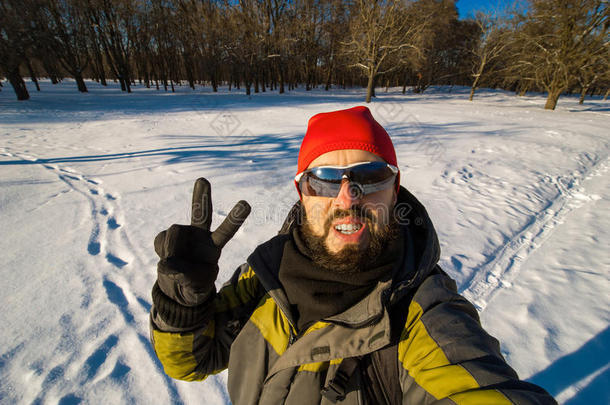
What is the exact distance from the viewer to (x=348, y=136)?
1.34 m

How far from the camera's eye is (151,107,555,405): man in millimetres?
864

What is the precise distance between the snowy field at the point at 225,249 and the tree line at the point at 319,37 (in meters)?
12.0

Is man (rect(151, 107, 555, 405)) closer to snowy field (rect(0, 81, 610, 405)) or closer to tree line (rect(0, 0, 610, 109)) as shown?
snowy field (rect(0, 81, 610, 405))

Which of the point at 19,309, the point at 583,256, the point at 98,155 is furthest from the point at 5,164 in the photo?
the point at 583,256

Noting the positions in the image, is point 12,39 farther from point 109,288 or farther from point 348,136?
point 348,136

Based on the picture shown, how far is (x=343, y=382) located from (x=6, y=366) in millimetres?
2342

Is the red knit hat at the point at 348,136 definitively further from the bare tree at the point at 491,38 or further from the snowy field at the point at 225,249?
the bare tree at the point at 491,38

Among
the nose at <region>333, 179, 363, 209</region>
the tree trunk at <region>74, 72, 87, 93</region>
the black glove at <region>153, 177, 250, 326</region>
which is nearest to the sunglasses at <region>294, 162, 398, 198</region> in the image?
the nose at <region>333, 179, 363, 209</region>

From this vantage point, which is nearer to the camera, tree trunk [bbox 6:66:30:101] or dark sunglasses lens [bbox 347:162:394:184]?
dark sunglasses lens [bbox 347:162:394:184]

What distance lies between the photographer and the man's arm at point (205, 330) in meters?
1.05

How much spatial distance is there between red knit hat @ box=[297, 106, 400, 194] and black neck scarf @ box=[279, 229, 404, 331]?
0.51 meters

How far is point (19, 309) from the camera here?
6.66 ft

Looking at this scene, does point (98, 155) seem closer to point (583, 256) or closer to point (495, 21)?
point (583, 256)

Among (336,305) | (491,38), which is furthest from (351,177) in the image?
(491,38)
